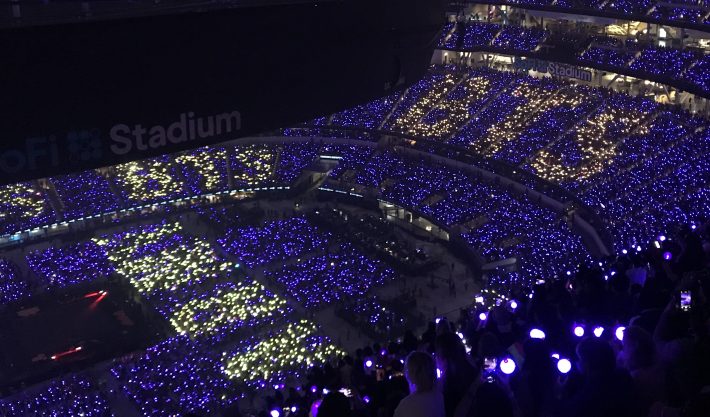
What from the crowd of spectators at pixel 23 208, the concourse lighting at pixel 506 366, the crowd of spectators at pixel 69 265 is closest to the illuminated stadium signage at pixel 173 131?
the concourse lighting at pixel 506 366

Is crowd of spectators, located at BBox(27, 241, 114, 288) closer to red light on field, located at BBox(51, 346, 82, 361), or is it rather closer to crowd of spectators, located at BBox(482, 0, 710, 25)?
red light on field, located at BBox(51, 346, 82, 361)

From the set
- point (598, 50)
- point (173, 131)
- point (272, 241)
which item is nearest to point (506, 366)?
point (173, 131)

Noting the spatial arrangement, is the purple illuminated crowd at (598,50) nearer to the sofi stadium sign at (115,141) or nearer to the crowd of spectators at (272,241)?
the crowd of spectators at (272,241)

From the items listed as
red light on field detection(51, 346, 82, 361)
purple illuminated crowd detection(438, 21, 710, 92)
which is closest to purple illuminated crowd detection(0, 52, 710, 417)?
purple illuminated crowd detection(438, 21, 710, 92)

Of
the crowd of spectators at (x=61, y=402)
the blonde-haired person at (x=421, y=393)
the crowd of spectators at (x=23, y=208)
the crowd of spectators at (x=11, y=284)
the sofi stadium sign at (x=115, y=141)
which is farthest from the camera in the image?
the crowd of spectators at (x=23, y=208)

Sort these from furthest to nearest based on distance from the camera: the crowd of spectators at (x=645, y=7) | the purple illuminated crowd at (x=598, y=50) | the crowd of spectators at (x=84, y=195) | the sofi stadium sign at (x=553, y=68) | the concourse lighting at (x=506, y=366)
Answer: the sofi stadium sign at (x=553, y=68) → the crowd of spectators at (x=84, y=195) → the crowd of spectators at (x=645, y=7) → the purple illuminated crowd at (x=598, y=50) → the concourse lighting at (x=506, y=366)

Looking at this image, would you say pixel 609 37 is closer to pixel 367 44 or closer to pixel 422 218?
pixel 422 218
